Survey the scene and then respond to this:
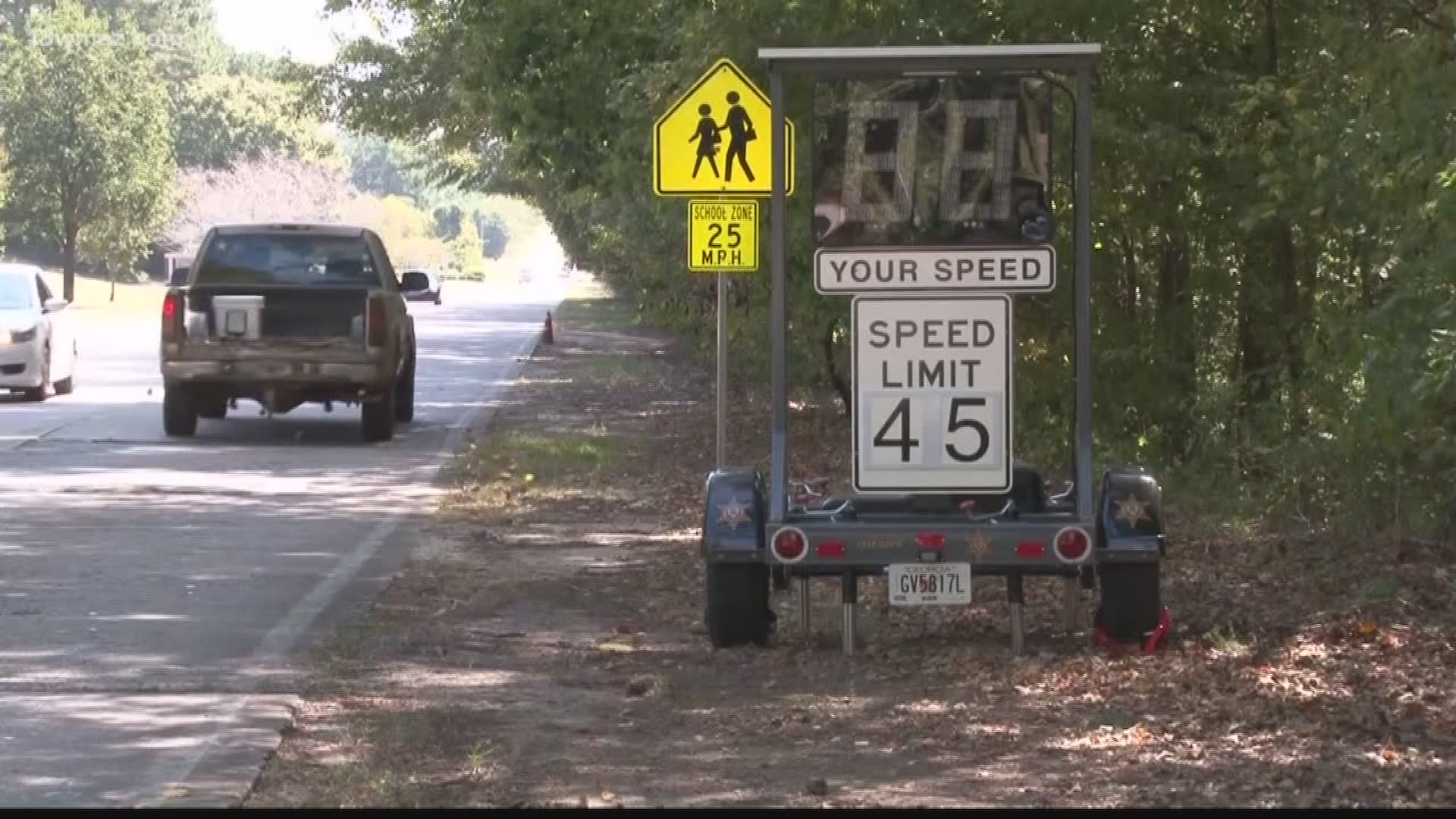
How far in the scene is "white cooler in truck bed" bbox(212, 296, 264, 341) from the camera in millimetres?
22125

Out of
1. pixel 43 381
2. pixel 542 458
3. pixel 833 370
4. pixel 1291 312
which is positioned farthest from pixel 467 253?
pixel 1291 312

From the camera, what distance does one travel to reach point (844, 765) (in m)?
8.33

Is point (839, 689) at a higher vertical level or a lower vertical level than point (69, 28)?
lower

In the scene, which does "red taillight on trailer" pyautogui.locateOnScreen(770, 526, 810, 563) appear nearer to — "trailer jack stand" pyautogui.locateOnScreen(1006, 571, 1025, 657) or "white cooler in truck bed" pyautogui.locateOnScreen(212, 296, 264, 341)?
"trailer jack stand" pyautogui.locateOnScreen(1006, 571, 1025, 657)

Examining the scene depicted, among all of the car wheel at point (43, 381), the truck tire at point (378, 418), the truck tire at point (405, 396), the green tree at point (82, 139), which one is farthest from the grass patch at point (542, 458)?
the green tree at point (82, 139)

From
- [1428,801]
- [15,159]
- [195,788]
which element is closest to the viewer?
[1428,801]

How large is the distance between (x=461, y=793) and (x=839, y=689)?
231cm

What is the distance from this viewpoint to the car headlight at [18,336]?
26781mm

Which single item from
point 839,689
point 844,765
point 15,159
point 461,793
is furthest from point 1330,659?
point 15,159

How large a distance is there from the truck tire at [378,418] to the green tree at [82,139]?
5223 cm

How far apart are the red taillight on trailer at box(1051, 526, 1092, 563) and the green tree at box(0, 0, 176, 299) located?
6570 centimetres

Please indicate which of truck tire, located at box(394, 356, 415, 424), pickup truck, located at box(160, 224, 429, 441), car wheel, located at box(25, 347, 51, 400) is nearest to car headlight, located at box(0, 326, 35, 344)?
car wheel, located at box(25, 347, 51, 400)

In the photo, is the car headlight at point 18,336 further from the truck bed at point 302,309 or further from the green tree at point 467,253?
the green tree at point 467,253

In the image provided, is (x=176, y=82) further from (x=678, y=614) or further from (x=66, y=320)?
(x=678, y=614)
